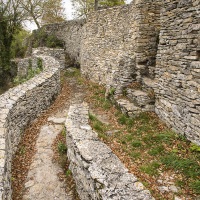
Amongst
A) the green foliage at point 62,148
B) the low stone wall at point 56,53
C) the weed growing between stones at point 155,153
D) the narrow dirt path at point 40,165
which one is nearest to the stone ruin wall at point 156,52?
the weed growing between stones at point 155,153

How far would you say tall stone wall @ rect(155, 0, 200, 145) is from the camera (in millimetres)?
6176

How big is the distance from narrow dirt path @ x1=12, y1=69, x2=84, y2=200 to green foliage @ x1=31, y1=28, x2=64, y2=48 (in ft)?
51.5

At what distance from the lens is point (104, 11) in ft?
45.5

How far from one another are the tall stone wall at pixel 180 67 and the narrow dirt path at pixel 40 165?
3693 millimetres

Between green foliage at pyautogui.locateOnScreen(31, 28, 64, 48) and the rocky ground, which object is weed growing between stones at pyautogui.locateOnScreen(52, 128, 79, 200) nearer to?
the rocky ground

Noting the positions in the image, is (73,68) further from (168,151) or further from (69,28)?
(168,151)

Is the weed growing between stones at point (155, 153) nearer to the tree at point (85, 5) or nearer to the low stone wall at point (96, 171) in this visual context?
the low stone wall at point (96, 171)

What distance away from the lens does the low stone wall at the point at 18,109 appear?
5383 millimetres

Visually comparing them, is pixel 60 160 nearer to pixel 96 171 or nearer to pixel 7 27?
pixel 96 171

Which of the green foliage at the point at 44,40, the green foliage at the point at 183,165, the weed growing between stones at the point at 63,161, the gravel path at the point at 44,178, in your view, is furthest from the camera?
the green foliage at the point at 44,40

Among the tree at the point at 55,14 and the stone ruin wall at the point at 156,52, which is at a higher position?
the tree at the point at 55,14

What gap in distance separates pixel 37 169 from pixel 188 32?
5.54 meters

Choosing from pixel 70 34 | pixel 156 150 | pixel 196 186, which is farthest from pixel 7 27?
pixel 196 186

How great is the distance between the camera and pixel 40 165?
21.6ft
